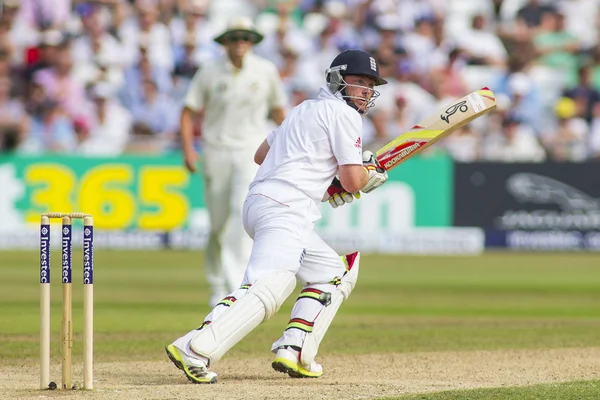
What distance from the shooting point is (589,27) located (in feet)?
64.3

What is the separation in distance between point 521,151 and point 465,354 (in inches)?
412

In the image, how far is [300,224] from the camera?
5535mm

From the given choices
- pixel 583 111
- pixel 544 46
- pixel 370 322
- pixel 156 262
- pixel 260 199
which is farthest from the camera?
pixel 544 46

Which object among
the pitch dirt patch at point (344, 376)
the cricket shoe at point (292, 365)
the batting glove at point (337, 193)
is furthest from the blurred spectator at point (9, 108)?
the cricket shoe at point (292, 365)

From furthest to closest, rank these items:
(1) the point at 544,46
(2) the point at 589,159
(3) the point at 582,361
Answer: (1) the point at 544,46
(2) the point at 589,159
(3) the point at 582,361

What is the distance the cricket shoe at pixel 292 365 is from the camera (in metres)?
5.56

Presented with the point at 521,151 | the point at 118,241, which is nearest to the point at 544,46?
the point at 521,151

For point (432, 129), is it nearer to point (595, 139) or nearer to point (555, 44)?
point (595, 139)

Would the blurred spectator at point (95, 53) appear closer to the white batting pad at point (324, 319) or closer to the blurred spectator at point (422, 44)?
the blurred spectator at point (422, 44)

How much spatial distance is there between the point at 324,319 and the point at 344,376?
33 cm

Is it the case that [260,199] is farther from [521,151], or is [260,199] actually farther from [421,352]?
[521,151]

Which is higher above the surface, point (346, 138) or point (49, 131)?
point (49, 131)

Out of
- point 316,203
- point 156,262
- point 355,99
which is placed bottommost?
point 156,262

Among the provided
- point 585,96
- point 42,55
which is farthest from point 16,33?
point 585,96
